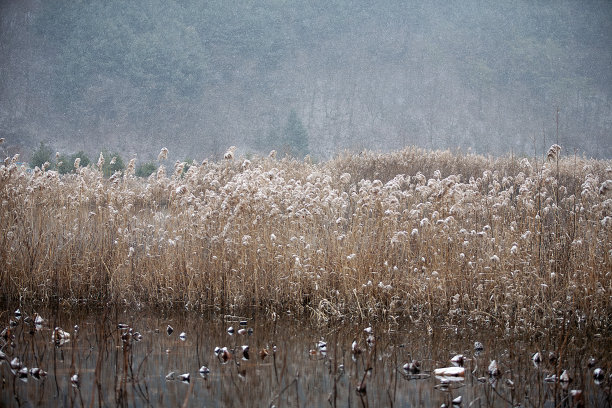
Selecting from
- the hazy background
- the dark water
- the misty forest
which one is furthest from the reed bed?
the hazy background

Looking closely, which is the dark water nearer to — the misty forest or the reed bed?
the misty forest

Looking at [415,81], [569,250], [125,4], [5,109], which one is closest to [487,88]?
[415,81]

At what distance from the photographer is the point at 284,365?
14.5 feet

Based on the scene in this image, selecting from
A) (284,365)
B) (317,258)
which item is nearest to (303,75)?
(317,258)

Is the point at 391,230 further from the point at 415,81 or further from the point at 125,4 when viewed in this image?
the point at 125,4

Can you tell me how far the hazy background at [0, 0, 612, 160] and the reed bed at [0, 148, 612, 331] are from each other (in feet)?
159

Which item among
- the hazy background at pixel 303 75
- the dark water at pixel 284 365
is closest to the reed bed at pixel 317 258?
the dark water at pixel 284 365

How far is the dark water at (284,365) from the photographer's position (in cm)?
364

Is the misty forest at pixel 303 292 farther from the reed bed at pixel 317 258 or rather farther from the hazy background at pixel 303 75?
the hazy background at pixel 303 75

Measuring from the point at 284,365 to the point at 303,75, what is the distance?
3081 inches

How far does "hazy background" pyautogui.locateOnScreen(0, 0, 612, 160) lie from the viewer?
6344 cm

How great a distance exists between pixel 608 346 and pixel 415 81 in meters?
76.9

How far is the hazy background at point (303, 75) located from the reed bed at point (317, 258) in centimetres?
4849

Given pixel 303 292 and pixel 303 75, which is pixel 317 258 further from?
pixel 303 75
